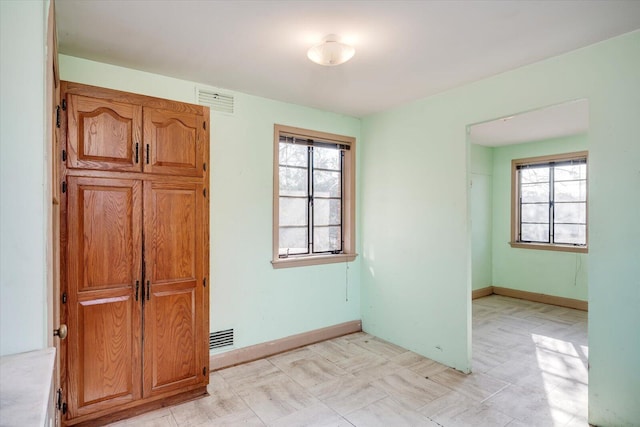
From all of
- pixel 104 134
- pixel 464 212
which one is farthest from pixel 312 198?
pixel 104 134

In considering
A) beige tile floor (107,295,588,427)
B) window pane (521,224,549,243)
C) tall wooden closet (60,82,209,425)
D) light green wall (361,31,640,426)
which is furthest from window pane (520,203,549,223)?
tall wooden closet (60,82,209,425)

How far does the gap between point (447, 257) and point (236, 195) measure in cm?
215

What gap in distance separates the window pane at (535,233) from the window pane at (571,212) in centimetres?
24

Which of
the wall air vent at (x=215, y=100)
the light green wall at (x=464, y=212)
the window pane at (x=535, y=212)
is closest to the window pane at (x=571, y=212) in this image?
the window pane at (x=535, y=212)

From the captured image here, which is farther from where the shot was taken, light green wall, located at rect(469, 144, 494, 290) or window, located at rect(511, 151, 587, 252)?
light green wall, located at rect(469, 144, 494, 290)

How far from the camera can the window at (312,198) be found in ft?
12.1

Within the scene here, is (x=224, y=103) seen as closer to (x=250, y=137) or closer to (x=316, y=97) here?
(x=250, y=137)

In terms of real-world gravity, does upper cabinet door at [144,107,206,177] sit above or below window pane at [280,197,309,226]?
above

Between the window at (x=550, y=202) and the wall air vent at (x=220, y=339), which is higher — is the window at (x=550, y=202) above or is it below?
above

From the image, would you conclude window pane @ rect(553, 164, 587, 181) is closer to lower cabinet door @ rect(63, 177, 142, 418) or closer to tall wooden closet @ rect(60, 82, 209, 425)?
Result: tall wooden closet @ rect(60, 82, 209, 425)

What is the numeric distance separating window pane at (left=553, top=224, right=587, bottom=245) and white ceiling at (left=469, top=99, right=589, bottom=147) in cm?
143

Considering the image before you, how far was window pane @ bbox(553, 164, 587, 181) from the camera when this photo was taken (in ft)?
16.8

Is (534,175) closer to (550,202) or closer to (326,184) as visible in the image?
(550,202)

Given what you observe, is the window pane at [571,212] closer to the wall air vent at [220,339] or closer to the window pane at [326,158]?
the window pane at [326,158]
